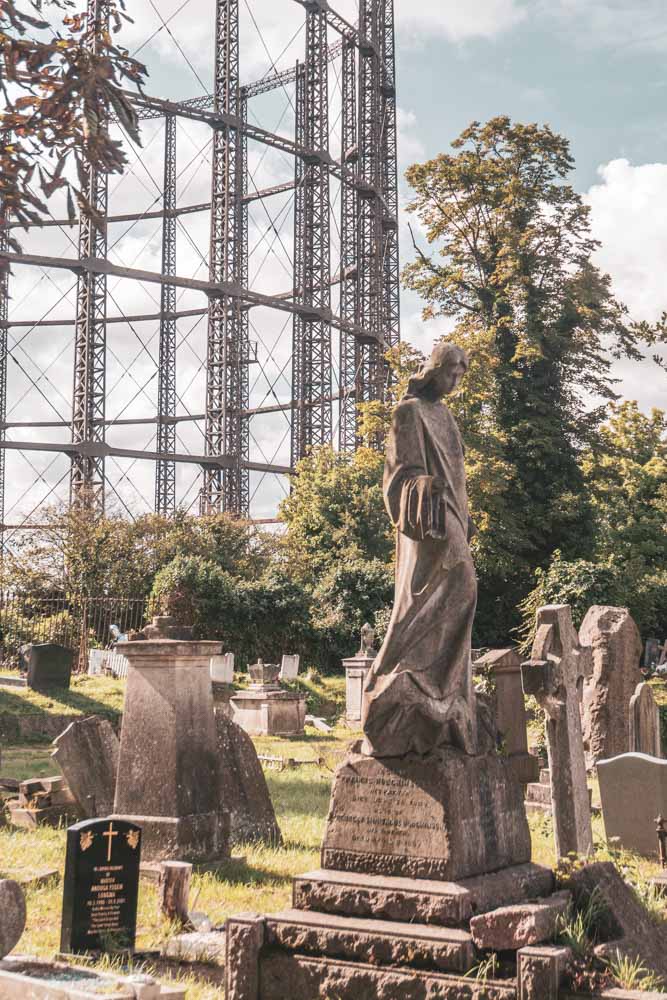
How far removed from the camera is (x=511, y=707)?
40.6 feet

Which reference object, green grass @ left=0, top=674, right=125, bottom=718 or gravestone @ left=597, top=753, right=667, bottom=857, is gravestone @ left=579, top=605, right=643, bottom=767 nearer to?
gravestone @ left=597, top=753, right=667, bottom=857

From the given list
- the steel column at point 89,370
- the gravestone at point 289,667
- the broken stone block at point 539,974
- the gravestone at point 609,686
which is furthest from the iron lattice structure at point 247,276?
the broken stone block at point 539,974

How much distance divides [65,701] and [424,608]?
47.7 feet

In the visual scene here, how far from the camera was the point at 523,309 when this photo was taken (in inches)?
1106

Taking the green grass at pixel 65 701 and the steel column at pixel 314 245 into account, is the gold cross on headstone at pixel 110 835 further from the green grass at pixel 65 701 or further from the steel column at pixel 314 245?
the steel column at pixel 314 245

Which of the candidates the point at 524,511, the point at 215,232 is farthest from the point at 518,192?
the point at 215,232

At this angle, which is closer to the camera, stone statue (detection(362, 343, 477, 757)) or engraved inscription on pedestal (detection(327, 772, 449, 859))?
engraved inscription on pedestal (detection(327, 772, 449, 859))

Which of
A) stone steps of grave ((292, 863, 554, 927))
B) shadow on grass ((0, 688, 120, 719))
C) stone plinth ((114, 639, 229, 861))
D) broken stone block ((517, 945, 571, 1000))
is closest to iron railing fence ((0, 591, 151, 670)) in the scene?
shadow on grass ((0, 688, 120, 719))

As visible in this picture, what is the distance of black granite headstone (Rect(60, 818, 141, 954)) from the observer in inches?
245

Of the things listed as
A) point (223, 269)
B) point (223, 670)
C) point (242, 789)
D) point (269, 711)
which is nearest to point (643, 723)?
point (242, 789)

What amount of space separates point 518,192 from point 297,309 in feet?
36.8

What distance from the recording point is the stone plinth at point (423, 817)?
213 inches

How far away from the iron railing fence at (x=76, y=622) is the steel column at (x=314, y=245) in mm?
11929

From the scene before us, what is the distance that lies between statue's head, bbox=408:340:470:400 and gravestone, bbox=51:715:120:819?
5.34 metres
